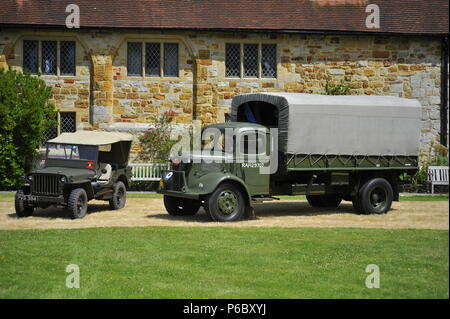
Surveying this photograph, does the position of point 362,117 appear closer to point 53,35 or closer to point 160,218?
point 160,218

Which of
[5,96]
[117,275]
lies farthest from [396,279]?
[5,96]

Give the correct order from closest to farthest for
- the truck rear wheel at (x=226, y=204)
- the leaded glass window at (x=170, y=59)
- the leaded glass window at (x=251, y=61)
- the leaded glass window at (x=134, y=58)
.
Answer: the truck rear wheel at (x=226, y=204), the leaded glass window at (x=134, y=58), the leaded glass window at (x=170, y=59), the leaded glass window at (x=251, y=61)

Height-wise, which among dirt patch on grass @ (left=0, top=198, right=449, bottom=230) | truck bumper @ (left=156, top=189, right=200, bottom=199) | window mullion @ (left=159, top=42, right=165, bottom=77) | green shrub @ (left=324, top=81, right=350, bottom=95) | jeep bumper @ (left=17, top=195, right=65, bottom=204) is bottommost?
dirt patch on grass @ (left=0, top=198, right=449, bottom=230)

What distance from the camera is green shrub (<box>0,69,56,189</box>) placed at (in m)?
20.4

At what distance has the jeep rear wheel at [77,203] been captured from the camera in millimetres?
13500

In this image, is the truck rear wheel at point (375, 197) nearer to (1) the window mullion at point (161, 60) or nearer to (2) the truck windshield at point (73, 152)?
(2) the truck windshield at point (73, 152)

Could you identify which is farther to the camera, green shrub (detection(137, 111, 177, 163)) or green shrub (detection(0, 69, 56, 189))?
green shrub (detection(137, 111, 177, 163))

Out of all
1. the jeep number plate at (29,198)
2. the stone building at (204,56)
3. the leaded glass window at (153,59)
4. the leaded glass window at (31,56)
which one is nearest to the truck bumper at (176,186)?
the jeep number plate at (29,198)

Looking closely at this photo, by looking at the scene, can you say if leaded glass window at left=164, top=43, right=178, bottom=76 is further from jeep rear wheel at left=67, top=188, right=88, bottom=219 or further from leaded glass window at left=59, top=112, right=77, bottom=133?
jeep rear wheel at left=67, top=188, right=88, bottom=219

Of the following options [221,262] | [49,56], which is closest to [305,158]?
[221,262]

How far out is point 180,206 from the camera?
1448 cm

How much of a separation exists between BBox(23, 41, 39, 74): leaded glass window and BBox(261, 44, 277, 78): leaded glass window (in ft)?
25.7

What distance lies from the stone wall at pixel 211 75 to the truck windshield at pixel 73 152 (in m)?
7.48

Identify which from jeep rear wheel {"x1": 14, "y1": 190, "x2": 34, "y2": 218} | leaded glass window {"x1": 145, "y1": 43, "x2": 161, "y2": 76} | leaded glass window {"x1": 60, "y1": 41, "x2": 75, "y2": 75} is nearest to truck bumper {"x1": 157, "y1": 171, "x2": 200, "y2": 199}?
jeep rear wheel {"x1": 14, "y1": 190, "x2": 34, "y2": 218}
